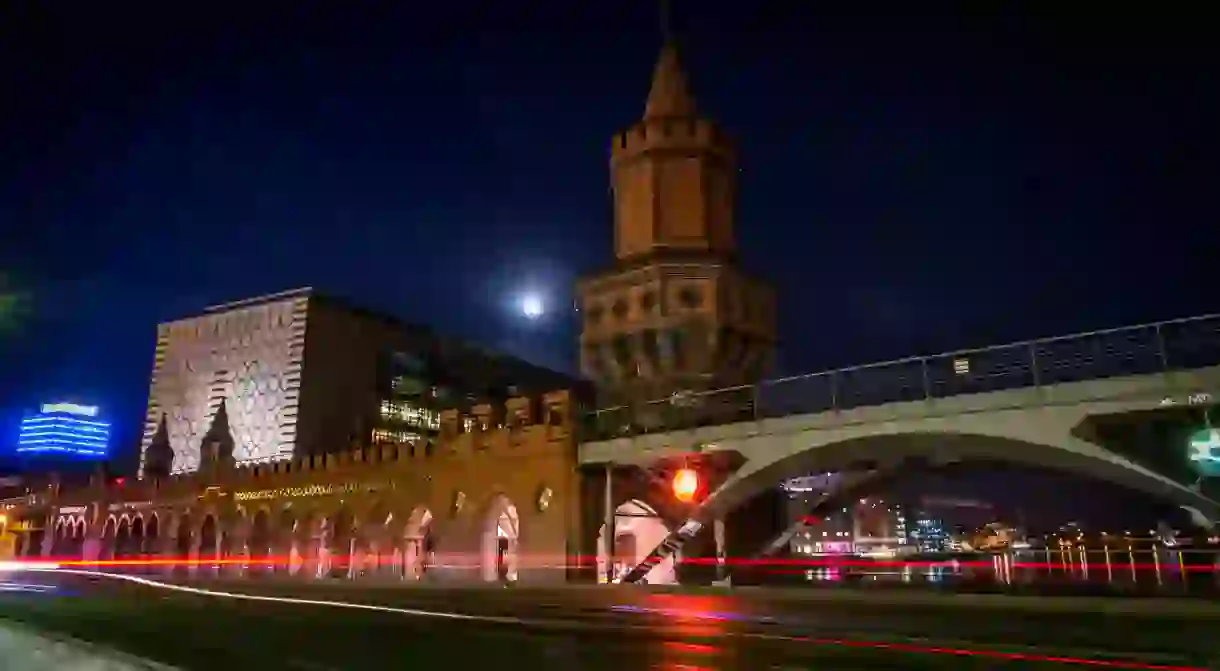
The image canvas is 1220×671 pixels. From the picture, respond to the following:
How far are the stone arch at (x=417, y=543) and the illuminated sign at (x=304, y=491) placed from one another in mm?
3100

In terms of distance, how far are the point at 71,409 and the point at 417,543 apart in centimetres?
13360

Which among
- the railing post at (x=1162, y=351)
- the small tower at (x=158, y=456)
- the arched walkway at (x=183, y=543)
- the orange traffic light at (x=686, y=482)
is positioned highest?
the small tower at (x=158, y=456)

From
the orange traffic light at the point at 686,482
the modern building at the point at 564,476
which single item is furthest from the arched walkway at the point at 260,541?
the orange traffic light at the point at 686,482

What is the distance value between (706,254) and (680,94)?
893 centimetres

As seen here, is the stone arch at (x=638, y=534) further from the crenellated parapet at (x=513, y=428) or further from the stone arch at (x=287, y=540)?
the stone arch at (x=287, y=540)

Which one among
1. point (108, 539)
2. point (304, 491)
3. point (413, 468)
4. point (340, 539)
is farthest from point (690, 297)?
point (108, 539)

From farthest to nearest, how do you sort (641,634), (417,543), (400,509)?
1. (417,543)
2. (400,509)
3. (641,634)

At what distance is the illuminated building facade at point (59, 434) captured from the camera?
14150cm

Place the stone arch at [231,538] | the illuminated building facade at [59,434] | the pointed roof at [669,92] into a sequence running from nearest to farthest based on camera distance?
the pointed roof at [669,92] → the stone arch at [231,538] → the illuminated building facade at [59,434]

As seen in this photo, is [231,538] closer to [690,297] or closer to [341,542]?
[341,542]

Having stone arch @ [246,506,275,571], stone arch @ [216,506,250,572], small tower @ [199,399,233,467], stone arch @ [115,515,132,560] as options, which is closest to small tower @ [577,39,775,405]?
stone arch @ [246,506,275,571]

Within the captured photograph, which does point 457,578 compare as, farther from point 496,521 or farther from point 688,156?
point 688,156

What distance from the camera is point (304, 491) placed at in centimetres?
4506

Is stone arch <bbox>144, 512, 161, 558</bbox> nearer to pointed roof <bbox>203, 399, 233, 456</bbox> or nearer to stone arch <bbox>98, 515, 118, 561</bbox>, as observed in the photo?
stone arch <bbox>98, 515, 118, 561</bbox>
